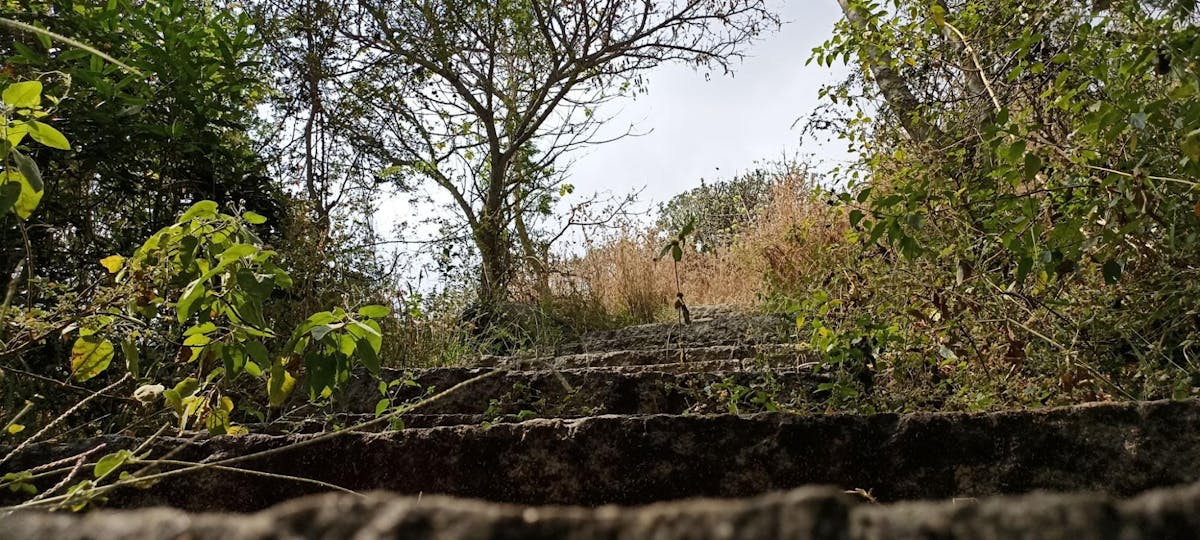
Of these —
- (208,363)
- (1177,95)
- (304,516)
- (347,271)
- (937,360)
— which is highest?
(347,271)

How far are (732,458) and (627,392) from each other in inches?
42.1

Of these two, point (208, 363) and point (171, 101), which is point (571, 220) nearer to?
point (171, 101)

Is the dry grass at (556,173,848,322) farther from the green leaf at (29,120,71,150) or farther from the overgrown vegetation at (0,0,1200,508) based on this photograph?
the green leaf at (29,120,71,150)

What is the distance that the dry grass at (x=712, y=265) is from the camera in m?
5.26

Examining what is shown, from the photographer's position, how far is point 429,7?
279 inches

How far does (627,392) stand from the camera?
215 cm

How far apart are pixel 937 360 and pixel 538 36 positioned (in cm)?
618

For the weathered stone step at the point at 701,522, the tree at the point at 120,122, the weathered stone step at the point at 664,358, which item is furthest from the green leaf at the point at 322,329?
the tree at the point at 120,122

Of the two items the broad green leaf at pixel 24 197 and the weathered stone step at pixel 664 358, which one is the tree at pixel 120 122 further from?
the broad green leaf at pixel 24 197

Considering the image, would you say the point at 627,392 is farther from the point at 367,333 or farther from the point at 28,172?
the point at 28,172

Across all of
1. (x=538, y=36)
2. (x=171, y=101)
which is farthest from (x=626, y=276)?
(x=171, y=101)

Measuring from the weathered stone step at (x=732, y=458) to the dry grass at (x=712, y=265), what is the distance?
3.81 meters

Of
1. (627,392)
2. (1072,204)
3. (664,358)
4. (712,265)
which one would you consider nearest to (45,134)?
(627,392)

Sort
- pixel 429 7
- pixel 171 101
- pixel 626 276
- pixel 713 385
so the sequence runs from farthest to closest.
A: pixel 429 7 < pixel 626 276 < pixel 171 101 < pixel 713 385
